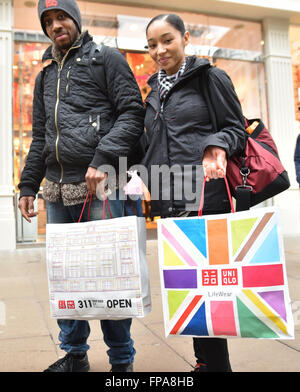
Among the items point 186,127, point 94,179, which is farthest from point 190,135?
point 94,179

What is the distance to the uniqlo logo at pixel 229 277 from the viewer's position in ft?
5.06

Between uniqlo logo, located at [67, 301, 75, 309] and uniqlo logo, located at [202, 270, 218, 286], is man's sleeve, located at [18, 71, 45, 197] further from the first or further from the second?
uniqlo logo, located at [202, 270, 218, 286]

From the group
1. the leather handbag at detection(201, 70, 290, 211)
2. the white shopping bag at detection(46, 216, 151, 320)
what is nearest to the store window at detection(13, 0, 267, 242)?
the leather handbag at detection(201, 70, 290, 211)

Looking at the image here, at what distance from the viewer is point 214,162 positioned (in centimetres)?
168

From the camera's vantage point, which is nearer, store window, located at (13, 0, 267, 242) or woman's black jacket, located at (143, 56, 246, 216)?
woman's black jacket, located at (143, 56, 246, 216)

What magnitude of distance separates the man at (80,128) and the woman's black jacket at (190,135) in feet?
0.67

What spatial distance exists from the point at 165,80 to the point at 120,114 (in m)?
0.28

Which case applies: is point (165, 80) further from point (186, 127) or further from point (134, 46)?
point (134, 46)

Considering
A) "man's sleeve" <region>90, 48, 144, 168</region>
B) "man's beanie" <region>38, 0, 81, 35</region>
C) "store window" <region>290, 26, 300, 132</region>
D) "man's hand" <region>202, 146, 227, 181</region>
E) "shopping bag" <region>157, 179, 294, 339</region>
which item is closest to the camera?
"shopping bag" <region>157, 179, 294, 339</region>

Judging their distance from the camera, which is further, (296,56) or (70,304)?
(296,56)

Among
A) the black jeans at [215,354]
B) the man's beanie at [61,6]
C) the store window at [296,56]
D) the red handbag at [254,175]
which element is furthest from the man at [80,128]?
the store window at [296,56]

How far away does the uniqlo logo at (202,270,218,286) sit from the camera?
1574mm

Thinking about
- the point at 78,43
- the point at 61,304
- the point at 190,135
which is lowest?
the point at 61,304

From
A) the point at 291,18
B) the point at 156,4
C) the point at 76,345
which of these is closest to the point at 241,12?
the point at 291,18
